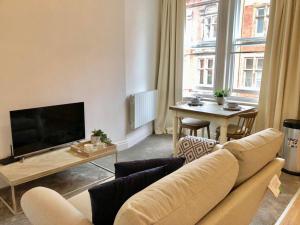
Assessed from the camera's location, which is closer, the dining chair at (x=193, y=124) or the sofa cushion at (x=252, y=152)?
the sofa cushion at (x=252, y=152)

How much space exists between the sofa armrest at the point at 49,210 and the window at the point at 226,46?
3.41 m

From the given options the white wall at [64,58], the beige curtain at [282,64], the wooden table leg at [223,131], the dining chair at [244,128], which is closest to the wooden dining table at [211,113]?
the wooden table leg at [223,131]

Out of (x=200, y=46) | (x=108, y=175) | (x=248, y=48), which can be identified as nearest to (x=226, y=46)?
(x=248, y=48)

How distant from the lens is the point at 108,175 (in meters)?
2.99

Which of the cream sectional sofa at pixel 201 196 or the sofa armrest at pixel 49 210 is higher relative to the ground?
the cream sectional sofa at pixel 201 196

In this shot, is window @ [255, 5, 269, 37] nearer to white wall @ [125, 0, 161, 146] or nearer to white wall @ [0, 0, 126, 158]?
white wall @ [125, 0, 161, 146]

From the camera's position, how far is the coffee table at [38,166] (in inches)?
86.0

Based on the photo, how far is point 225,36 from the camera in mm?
3990

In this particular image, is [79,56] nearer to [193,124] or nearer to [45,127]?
[45,127]

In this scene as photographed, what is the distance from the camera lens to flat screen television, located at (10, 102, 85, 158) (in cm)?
250

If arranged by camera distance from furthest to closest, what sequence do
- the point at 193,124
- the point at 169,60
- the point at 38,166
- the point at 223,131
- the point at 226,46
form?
the point at 169,60
the point at 226,46
the point at 193,124
the point at 223,131
the point at 38,166

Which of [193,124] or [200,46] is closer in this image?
[193,124]

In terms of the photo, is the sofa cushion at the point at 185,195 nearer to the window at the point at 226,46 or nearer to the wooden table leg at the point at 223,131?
the wooden table leg at the point at 223,131

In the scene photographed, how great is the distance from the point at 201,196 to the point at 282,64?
9.41 ft
